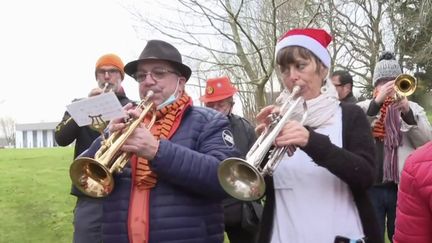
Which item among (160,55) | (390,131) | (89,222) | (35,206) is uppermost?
(160,55)

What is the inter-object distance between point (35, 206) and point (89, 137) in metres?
Result: 7.42

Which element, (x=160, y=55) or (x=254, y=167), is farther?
(x=160, y=55)

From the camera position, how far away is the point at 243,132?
481 centimetres

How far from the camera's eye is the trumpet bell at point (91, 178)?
8.58 feet

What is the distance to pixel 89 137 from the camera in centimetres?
414

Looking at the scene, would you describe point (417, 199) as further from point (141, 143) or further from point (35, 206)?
point (35, 206)

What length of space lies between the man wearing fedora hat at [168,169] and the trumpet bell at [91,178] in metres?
0.07

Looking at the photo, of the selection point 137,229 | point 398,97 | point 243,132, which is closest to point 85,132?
point 243,132

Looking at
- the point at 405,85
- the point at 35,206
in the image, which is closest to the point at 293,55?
the point at 405,85

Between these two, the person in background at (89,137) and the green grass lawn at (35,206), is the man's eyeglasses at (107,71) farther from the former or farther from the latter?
the green grass lawn at (35,206)

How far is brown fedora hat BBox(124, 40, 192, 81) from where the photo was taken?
2.79 metres

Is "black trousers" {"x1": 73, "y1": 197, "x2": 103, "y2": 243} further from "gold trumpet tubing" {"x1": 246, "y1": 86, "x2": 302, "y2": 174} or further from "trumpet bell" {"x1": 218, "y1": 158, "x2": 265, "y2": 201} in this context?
"gold trumpet tubing" {"x1": 246, "y1": 86, "x2": 302, "y2": 174}

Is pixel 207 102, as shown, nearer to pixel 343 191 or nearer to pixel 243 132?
pixel 243 132

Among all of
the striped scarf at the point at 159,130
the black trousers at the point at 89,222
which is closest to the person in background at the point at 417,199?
the striped scarf at the point at 159,130
